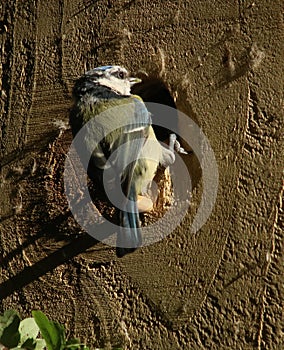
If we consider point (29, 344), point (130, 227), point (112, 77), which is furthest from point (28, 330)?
point (112, 77)

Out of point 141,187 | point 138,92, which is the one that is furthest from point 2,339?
point 138,92

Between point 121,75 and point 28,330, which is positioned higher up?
point 121,75

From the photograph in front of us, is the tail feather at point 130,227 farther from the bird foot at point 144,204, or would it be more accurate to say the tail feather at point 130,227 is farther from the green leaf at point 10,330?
the green leaf at point 10,330

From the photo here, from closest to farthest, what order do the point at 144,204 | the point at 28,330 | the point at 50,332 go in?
the point at 50,332 < the point at 28,330 < the point at 144,204

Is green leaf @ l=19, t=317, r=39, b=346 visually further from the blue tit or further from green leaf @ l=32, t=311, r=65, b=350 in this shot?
the blue tit

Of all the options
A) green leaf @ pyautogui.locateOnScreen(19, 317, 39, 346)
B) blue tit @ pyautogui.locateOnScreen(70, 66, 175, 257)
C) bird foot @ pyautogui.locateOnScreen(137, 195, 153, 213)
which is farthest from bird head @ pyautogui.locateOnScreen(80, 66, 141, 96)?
green leaf @ pyautogui.locateOnScreen(19, 317, 39, 346)

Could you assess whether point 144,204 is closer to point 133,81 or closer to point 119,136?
point 119,136

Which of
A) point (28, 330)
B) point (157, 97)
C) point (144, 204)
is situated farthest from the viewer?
point (157, 97)
